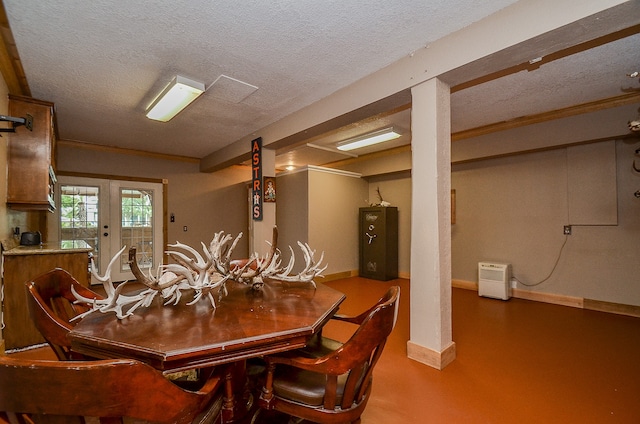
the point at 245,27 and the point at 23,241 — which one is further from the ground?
the point at 245,27

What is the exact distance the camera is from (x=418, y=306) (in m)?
2.39

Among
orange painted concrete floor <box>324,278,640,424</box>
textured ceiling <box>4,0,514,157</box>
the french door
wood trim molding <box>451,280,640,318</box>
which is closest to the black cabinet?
wood trim molding <box>451,280,640,318</box>

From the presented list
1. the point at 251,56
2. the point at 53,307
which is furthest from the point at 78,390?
the point at 251,56

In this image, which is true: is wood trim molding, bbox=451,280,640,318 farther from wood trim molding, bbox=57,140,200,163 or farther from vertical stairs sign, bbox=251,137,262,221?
wood trim molding, bbox=57,140,200,163

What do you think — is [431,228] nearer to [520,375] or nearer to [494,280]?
[520,375]

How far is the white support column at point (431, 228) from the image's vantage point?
2277 mm

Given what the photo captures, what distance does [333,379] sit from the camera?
1.13 meters

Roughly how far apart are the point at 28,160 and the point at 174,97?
5.42ft

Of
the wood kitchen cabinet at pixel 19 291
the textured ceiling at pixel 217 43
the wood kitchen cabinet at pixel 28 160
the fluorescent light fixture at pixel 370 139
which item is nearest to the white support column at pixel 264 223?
the textured ceiling at pixel 217 43

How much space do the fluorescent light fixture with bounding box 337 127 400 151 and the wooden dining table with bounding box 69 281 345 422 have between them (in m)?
3.50

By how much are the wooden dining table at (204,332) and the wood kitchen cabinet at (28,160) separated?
102 inches

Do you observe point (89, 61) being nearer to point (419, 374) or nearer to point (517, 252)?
point (419, 374)

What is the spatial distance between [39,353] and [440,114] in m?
4.21

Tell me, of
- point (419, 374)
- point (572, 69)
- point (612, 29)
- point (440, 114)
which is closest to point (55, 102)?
point (440, 114)
